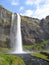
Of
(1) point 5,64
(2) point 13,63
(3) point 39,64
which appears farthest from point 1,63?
(3) point 39,64

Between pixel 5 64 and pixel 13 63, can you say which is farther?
pixel 13 63

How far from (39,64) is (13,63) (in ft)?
71.2

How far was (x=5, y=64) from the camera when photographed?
133ft

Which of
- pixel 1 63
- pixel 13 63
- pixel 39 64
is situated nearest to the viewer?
pixel 1 63

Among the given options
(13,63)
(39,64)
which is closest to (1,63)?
(13,63)

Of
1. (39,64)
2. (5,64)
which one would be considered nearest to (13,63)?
(5,64)

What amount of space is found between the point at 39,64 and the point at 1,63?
2796 cm

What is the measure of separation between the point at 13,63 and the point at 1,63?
627 cm

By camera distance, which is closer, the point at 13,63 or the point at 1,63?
the point at 1,63

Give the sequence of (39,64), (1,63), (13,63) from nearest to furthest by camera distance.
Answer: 1. (1,63)
2. (13,63)
3. (39,64)

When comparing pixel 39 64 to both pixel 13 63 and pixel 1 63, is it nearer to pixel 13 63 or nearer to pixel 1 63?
pixel 13 63

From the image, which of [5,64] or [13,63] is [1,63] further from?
[13,63]

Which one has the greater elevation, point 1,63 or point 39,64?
point 1,63

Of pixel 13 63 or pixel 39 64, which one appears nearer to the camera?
pixel 13 63
